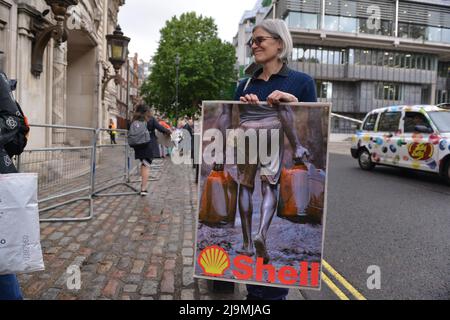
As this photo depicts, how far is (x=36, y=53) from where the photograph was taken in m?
7.88

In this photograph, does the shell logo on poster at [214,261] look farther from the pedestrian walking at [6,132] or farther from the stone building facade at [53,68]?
the stone building facade at [53,68]

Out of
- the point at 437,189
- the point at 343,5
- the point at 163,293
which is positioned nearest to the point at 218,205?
the point at 163,293

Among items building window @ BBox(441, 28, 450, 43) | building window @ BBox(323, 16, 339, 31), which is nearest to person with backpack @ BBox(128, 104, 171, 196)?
building window @ BBox(323, 16, 339, 31)

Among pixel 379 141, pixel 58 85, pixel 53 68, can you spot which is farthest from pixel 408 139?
pixel 53 68

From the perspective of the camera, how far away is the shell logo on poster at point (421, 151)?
9148 millimetres

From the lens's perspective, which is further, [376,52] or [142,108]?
[376,52]

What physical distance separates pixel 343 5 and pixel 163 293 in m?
47.7

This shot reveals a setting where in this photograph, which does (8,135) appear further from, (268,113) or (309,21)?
(309,21)

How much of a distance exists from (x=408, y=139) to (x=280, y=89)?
8.95 m

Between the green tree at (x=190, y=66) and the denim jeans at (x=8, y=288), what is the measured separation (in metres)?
35.4

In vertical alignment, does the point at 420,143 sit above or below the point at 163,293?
above

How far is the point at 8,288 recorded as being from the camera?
2.17 metres

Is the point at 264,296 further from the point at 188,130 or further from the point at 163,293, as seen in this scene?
the point at 188,130

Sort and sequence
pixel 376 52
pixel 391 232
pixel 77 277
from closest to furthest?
pixel 77 277, pixel 391 232, pixel 376 52
